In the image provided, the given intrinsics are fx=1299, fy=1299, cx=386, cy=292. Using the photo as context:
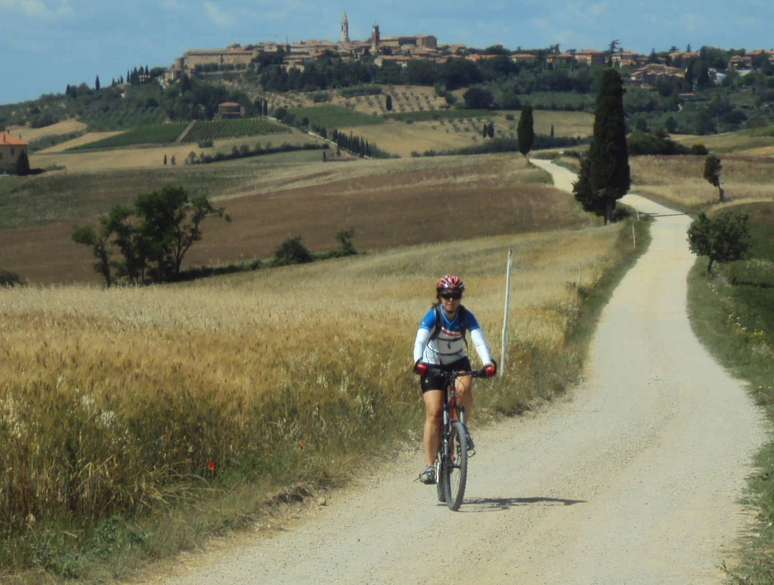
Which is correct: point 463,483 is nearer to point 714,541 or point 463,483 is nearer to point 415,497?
point 415,497

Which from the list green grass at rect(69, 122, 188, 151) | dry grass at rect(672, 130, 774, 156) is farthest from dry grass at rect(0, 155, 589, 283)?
green grass at rect(69, 122, 188, 151)

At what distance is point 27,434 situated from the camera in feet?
31.3

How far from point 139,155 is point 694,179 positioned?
287 ft

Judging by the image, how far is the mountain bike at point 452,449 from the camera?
10.9 m

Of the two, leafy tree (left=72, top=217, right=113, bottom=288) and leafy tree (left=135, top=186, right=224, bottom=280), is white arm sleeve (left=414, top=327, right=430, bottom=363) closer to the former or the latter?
leafy tree (left=72, top=217, right=113, bottom=288)

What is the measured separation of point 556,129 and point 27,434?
607 ft

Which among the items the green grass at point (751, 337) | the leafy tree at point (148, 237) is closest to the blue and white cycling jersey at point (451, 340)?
the green grass at point (751, 337)

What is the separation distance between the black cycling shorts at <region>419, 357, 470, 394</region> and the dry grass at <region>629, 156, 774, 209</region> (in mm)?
70926

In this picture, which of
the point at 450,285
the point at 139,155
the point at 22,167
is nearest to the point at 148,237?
the point at 450,285

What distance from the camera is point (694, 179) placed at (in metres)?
98.9

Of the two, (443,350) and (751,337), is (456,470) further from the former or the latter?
(751,337)

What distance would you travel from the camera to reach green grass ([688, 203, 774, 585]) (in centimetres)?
959

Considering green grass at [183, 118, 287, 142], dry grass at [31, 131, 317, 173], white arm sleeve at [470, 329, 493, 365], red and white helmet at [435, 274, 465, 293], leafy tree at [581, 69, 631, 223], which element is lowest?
dry grass at [31, 131, 317, 173]

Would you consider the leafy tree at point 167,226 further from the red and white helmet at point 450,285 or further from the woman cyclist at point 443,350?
the red and white helmet at point 450,285
